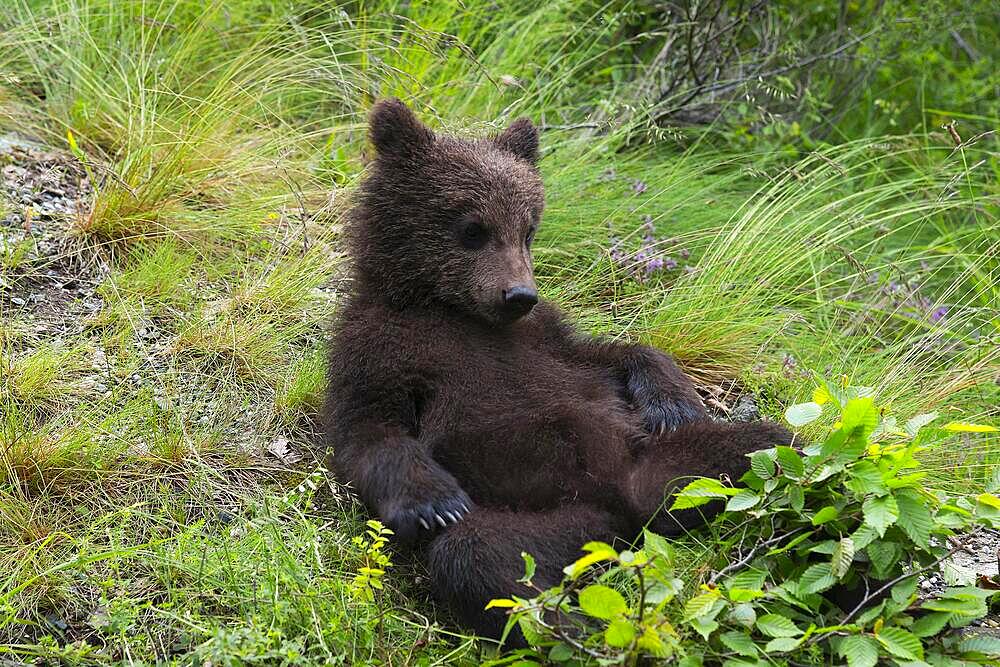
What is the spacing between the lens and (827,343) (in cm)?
486

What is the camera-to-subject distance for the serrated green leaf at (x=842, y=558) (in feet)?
9.61

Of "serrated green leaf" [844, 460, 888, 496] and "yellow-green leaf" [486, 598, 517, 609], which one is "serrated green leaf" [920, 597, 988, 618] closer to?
"serrated green leaf" [844, 460, 888, 496]

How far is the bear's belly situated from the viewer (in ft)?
11.1

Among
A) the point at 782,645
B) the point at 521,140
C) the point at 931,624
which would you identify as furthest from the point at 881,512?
the point at 521,140

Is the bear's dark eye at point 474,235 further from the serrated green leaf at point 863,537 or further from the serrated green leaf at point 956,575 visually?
the serrated green leaf at point 956,575

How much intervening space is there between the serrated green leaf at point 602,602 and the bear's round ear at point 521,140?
6.31 feet

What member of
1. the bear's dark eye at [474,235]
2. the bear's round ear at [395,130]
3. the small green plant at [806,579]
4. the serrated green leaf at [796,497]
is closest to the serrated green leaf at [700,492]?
the small green plant at [806,579]

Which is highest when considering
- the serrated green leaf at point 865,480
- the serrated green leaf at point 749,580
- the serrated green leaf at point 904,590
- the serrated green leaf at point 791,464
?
the serrated green leaf at point 865,480

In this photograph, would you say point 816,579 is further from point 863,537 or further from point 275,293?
point 275,293

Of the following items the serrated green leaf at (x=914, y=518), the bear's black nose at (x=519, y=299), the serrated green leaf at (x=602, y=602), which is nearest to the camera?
the serrated green leaf at (x=602, y=602)

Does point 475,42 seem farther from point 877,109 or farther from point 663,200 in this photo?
point 877,109

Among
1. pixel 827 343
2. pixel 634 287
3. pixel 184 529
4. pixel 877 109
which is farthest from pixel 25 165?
pixel 877 109

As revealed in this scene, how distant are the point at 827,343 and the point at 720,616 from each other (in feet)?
7.31

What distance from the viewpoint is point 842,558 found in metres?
2.95
